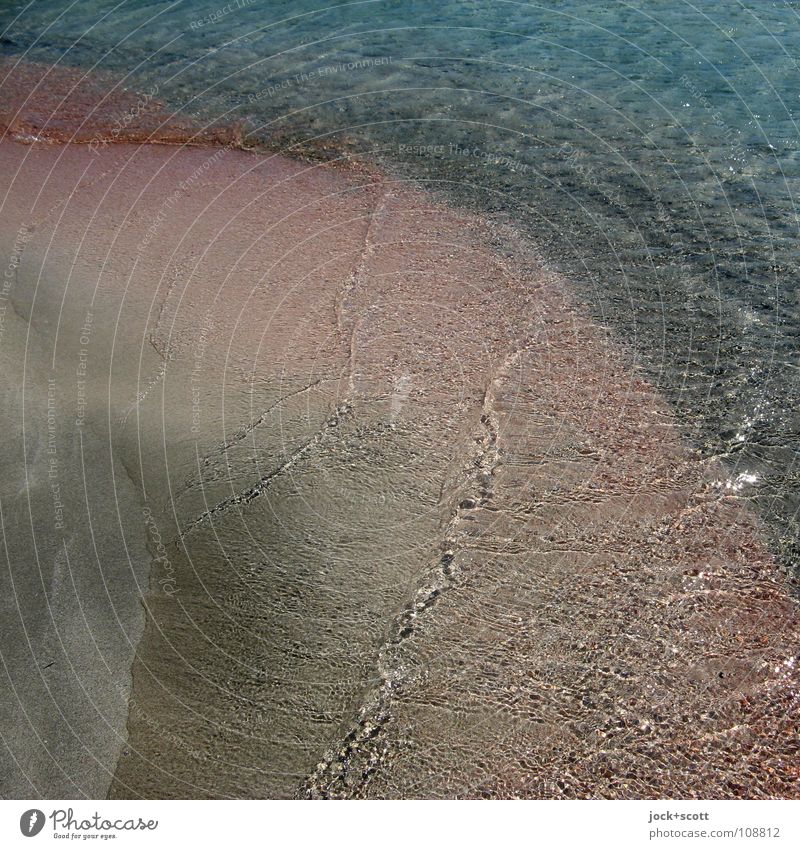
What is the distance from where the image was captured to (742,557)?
22.9 feet

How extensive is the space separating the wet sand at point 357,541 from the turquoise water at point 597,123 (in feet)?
2.30

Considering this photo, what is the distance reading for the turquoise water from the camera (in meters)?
8.97

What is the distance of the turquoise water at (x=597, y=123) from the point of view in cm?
897

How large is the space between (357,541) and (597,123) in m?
8.56

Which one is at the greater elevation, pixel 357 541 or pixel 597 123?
pixel 597 123

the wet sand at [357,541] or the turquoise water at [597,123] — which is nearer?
the wet sand at [357,541]

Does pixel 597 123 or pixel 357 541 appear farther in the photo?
pixel 597 123

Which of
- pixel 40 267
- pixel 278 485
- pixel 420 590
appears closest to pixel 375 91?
pixel 40 267

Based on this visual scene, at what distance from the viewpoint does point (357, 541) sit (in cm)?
704

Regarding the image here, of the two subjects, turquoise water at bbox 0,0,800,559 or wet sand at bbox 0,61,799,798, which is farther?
turquoise water at bbox 0,0,800,559

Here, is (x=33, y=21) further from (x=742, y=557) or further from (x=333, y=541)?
(x=742, y=557)

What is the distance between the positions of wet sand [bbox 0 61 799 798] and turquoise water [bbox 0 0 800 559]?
703mm

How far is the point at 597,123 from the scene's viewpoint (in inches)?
509

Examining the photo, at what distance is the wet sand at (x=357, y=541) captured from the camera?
19.0 feet
